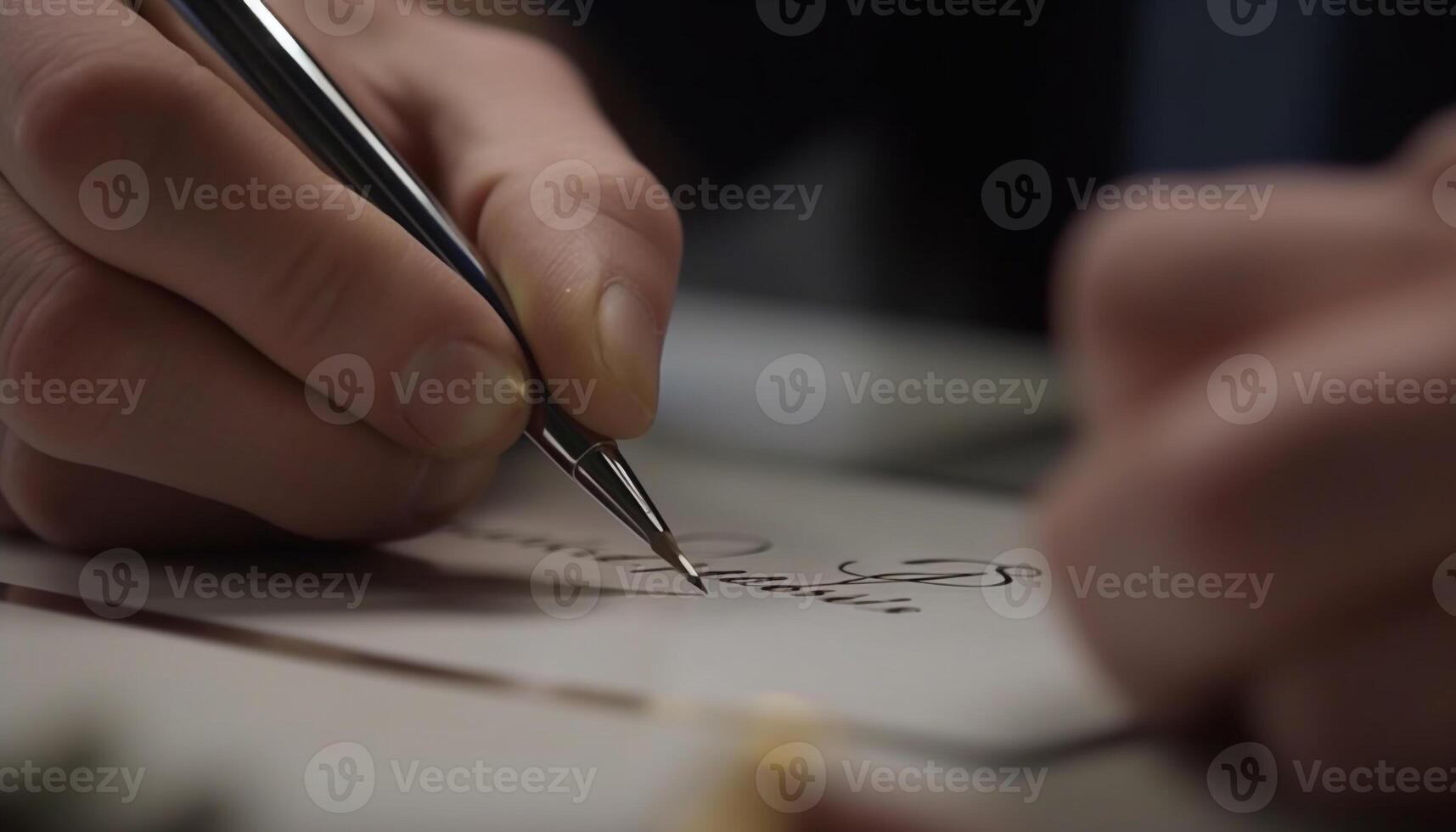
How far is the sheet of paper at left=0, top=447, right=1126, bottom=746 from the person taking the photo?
202 millimetres

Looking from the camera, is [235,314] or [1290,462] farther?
[235,314]

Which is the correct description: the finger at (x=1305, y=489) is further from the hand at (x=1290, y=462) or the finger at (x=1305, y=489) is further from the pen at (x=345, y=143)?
the pen at (x=345, y=143)

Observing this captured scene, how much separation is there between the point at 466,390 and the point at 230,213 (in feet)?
0.25

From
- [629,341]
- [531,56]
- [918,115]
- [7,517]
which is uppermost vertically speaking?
[918,115]

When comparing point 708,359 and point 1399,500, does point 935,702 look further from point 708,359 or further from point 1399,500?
point 708,359

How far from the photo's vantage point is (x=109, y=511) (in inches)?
12.9

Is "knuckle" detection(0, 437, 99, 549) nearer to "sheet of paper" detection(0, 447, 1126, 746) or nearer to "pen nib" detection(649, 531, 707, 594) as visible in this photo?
"sheet of paper" detection(0, 447, 1126, 746)

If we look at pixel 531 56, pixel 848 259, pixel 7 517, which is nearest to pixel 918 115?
pixel 848 259

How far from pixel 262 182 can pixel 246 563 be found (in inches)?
4.2

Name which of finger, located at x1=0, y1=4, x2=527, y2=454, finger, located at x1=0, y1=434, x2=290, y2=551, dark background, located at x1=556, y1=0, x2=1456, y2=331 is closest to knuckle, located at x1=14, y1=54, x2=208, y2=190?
finger, located at x1=0, y1=4, x2=527, y2=454

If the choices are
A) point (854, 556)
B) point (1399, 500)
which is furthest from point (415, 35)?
point (1399, 500)

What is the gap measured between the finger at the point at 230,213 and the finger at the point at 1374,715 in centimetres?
19

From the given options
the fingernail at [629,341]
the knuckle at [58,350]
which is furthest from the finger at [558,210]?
the knuckle at [58,350]
